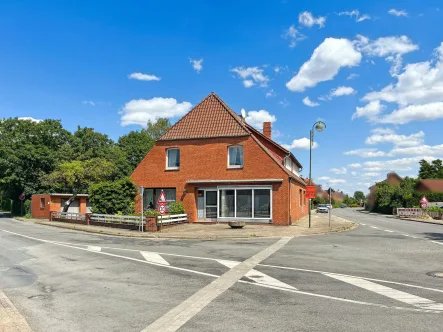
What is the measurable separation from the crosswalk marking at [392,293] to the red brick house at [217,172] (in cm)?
1569

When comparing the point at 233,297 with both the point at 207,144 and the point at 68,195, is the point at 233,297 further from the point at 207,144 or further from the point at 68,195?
the point at 68,195

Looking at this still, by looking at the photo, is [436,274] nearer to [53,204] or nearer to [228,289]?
[228,289]

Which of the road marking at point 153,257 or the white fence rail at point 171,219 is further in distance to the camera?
the white fence rail at point 171,219

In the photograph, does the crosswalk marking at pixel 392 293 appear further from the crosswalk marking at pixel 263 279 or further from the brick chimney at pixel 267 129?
the brick chimney at pixel 267 129

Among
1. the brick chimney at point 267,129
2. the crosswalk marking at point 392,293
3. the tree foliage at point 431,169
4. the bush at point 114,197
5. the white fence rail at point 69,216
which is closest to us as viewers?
the crosswalk marking at point 392,293

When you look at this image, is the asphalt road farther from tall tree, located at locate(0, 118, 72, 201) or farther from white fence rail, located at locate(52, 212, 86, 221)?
tall tree, located at locate(0, 118, 72, 201)

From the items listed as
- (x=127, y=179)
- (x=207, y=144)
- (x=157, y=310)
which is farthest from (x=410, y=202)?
(x=157, y=310)

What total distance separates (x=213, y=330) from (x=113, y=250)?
400 inches

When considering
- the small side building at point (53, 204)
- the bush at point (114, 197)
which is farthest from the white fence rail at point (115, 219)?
the small side building at point (53, 204)

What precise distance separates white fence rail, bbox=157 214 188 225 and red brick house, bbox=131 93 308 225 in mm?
729

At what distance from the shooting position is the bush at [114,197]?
27.9 meters

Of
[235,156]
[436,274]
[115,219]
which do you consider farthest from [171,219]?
[436,274]

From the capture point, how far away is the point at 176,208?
87.9 ft

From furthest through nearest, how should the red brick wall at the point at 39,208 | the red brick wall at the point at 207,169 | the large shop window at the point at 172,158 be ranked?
the red brick wall at the point at 39,208 → the large shop window at the point at 172,158 → the red brick wall at the point at 207,169
